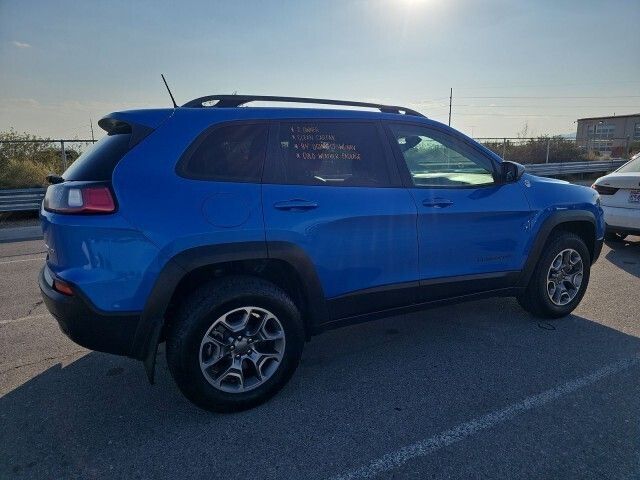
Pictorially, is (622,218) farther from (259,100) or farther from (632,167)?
(259,100)

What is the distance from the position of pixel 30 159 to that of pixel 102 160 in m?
11.8

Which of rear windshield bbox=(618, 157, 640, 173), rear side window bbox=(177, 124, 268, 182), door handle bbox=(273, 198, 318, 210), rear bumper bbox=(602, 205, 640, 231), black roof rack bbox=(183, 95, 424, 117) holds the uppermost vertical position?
black roof rack bbox=(183, 95, 424, 117)

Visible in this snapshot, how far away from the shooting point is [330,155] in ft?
9.34

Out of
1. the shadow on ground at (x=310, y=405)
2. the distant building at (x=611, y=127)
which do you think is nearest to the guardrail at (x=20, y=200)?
the shadow on ground at (x=310, y=405)

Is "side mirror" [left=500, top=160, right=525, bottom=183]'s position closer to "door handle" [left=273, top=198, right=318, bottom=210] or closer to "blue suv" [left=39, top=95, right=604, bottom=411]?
"blue suv" [left=39, top=95, right=604, bottom=411]

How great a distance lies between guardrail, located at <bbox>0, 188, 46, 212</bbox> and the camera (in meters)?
9.51

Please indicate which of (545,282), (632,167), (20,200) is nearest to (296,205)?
(545,282)

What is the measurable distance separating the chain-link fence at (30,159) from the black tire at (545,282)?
11.3 m

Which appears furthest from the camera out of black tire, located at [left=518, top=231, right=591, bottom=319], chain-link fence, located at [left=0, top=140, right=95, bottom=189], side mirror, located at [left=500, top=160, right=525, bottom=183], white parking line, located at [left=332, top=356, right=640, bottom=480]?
chain-link fence, located at [left=0, top=140, right=95, bottom=189]

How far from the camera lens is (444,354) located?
327 cm

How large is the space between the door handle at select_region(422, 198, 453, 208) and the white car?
4407 millimetres

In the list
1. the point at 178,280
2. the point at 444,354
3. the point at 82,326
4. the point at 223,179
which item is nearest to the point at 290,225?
the point at 223,179

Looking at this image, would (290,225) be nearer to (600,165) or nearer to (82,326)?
(82,326)

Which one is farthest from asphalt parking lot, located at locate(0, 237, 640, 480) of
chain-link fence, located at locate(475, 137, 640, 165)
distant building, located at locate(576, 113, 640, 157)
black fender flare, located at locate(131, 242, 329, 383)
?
distant building, located at locate(576, 113, 640, 157)
